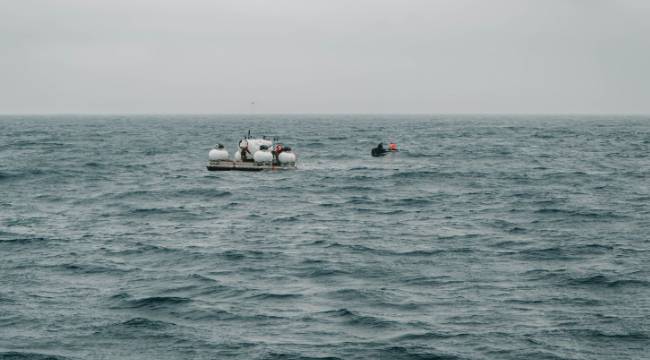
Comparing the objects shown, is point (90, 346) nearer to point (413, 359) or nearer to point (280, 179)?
point (413, 359)

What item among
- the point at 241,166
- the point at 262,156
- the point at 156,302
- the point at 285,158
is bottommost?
the point at 156,302

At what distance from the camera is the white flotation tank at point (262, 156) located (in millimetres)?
60281

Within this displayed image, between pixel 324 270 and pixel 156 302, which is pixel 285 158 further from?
pixel 156 302

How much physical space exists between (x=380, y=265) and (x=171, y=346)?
36.4ft

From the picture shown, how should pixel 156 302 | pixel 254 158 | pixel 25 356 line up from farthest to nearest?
1. pixel 254 158
2. pixel 156 302
3. pixel 25 356

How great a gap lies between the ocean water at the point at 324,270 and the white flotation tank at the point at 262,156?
444 cm

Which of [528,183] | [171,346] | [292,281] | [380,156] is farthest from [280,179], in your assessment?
[171,346]

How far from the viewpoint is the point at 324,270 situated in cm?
2684

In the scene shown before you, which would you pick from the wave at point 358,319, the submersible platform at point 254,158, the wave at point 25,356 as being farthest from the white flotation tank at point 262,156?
the wave at point 25,356

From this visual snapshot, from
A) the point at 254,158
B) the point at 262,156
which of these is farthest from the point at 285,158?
the point at 254,158

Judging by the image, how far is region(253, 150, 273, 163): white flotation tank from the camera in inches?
2373

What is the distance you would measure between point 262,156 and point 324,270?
34.4 meters

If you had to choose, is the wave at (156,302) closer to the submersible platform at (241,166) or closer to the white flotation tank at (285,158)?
the submersible platform at (241,166)

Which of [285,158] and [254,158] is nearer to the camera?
[254,158]
